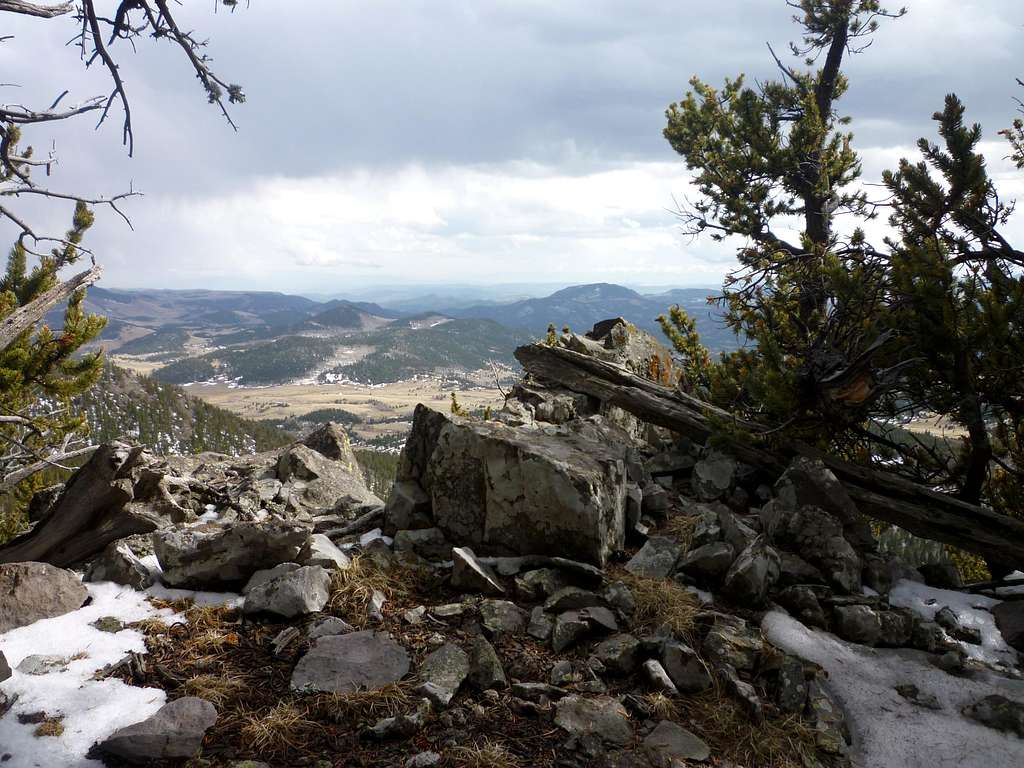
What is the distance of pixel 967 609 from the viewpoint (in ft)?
21.4

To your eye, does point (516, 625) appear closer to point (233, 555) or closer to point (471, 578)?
point (471, 578)

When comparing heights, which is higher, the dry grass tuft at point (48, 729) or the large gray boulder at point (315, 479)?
the dry grass tuft at point (48, 729)

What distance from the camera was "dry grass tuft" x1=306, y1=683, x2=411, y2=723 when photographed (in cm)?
420

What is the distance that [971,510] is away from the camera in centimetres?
685

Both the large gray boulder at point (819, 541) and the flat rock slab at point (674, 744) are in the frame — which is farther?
the large gray boulder at point (819, 541)

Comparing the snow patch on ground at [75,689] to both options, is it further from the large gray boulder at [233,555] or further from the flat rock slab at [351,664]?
the flat rock slab at [351,664]

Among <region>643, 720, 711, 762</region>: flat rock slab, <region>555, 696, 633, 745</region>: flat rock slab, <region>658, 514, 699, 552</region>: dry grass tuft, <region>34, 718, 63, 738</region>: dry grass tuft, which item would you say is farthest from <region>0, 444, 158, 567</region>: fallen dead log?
<region>658, 514, 699, 552</region>: dry grass tuft

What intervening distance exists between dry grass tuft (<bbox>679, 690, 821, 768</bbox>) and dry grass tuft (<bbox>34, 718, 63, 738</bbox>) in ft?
14.6

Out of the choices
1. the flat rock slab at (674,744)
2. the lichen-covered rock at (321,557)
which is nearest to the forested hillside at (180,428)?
the lichen-covered rock at (321,557)

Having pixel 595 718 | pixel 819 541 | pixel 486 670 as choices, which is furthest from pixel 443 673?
pixel 819 541

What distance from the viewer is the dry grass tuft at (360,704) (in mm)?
4199

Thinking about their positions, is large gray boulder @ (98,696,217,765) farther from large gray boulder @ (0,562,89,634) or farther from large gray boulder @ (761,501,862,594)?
large gray boulder @ (761,501,862,594)

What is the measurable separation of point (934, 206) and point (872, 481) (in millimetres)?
3797

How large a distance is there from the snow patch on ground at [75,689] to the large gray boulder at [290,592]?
92 cm
